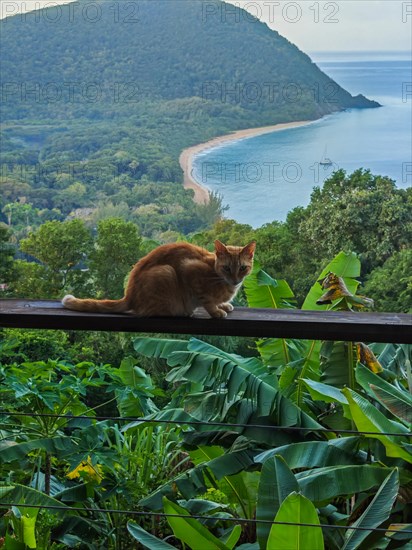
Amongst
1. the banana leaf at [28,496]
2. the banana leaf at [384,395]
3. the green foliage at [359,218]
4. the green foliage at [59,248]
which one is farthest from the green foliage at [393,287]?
the banana leaf at [28,496]

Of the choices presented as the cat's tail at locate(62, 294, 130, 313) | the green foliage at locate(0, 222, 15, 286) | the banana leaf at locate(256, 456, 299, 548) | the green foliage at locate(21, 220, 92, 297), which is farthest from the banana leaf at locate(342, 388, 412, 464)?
the green foliage at locate(0, 222, 15, 286)

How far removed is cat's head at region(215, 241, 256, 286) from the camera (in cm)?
161

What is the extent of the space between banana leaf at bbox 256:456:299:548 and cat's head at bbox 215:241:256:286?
1.83ft

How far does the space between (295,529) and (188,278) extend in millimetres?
608

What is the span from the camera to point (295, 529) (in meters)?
1.74

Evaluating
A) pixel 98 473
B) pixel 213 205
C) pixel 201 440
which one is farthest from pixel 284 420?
pixel 213 205

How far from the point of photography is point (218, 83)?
7.26m

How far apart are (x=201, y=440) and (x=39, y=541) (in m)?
0.58

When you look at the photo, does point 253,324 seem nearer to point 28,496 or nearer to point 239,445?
point 239,445

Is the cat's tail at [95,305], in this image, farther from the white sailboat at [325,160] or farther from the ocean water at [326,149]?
the white sailboat at [325,160]

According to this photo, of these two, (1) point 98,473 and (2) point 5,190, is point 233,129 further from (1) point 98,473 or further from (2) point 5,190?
(1) point 98,473

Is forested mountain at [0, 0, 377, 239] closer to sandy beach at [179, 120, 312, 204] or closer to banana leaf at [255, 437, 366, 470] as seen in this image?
sandy beach at [179, 120, 312, 204]

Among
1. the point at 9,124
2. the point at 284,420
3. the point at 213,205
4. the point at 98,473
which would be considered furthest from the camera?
the point at 9,124

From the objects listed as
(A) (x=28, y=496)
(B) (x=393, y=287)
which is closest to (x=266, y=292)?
(A) (x=28, y=496)
